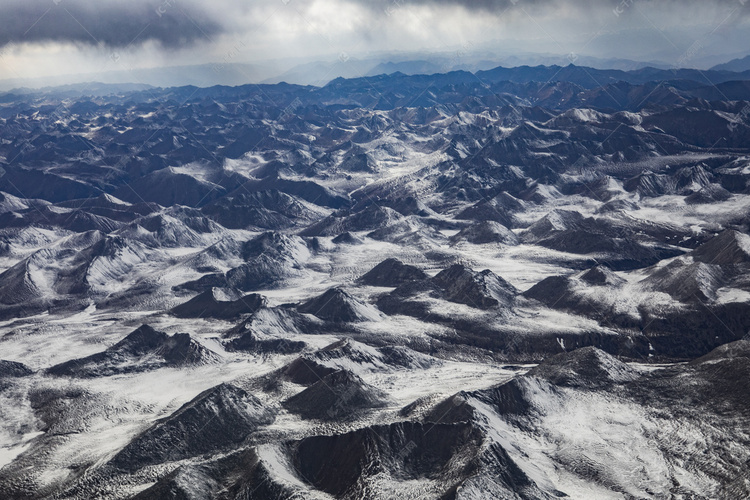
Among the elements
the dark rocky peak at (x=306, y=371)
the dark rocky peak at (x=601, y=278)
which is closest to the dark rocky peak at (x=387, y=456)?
the dark rocky peak at (x=306, y=371)

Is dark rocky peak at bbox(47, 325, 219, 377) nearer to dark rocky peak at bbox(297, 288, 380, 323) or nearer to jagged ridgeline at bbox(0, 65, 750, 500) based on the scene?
jagged ridgeline at bbox(0, 65, 750, 500)

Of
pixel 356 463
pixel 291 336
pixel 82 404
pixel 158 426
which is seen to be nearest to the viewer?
pixel 356 463

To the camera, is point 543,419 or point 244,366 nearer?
point 543,419

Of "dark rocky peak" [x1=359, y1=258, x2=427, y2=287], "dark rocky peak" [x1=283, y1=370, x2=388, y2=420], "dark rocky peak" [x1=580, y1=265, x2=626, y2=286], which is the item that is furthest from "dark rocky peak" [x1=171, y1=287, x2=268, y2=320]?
"dark rocky peak" [x1=580, y1=265, x2=626, y2=286]

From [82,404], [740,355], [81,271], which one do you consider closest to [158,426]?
[82,404]

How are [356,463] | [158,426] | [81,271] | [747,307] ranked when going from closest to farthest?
[356,463]
[158,426]
[747,307]
[81,271]

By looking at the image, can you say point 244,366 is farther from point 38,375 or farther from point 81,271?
point 81,271

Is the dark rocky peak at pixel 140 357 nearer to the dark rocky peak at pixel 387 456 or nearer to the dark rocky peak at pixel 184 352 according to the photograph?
the dark rocky peak at pixel 184 352
